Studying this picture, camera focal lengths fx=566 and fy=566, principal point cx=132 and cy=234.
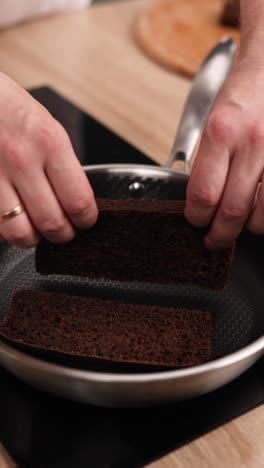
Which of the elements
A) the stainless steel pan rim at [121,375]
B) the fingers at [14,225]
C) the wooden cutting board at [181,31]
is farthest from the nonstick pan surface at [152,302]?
the wooden cutting board at [181,31]

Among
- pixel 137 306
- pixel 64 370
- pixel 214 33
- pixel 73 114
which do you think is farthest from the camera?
pixel 214 33

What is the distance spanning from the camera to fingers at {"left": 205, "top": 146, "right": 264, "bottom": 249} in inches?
21.2

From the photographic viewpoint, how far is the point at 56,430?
51 centimetres

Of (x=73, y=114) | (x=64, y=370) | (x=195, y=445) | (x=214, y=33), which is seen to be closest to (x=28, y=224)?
(x=64, y=370)

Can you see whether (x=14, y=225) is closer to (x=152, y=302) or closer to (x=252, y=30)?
(x=152, y=302)

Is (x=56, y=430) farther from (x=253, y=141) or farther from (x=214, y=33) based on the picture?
(x=214, y=33)

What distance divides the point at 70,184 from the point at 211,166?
134mm

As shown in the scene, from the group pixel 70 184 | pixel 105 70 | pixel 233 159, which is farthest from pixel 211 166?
pixel 105 70

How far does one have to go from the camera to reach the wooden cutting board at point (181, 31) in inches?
47.5

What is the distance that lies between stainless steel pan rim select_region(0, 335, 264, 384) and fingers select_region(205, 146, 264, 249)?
131mm

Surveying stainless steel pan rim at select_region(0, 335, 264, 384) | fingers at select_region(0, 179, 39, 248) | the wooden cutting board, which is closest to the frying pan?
stainless steel pan rim at select_region(0, 335, 264, 384)

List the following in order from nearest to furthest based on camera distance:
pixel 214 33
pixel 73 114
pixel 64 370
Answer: pixel 64 370 < pixel 73 114 < pixel 214 33

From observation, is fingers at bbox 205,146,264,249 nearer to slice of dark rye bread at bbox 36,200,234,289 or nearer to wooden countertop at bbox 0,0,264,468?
slice of dark rye bread at bbox 36,200,234,289

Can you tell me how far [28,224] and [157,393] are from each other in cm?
20
